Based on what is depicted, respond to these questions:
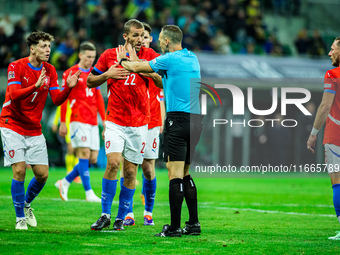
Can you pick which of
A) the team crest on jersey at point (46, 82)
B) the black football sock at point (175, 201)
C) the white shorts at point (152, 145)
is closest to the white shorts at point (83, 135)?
the white shorts at point (152, 145)

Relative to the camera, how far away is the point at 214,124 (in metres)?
25.8

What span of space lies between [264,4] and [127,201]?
21.0 m

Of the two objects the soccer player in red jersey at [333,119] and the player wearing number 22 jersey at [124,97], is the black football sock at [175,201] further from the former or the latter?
the soccer player in red jersey at [333,119]

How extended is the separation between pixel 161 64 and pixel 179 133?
0.86 meters

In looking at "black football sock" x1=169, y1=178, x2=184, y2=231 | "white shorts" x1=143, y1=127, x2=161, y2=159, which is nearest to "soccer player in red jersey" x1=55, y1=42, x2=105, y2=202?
"white shorts" x1=143, y1=127, x2=161, y2=159

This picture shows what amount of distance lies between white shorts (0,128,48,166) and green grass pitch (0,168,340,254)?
0.89 m

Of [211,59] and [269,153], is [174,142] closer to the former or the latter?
[211,59]

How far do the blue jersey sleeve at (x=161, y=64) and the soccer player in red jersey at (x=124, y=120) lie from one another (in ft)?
1.29

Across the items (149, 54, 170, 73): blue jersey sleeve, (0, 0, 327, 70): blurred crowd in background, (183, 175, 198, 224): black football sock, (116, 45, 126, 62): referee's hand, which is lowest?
(183, 175, 198, 224): black football sock

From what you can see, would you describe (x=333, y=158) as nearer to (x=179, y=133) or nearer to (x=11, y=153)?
(x=179, y=133)

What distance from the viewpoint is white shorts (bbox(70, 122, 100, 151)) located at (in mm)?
12055

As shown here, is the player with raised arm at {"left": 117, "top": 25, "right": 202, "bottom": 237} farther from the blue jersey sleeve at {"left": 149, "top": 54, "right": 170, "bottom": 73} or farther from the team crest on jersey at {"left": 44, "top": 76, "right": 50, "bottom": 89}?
the team crest on jersey at {"left": 44, "top": 76, "right": 50, "bottom": 89}

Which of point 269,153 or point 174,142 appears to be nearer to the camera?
point 174,142

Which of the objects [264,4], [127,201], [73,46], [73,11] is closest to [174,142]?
[127,201]
